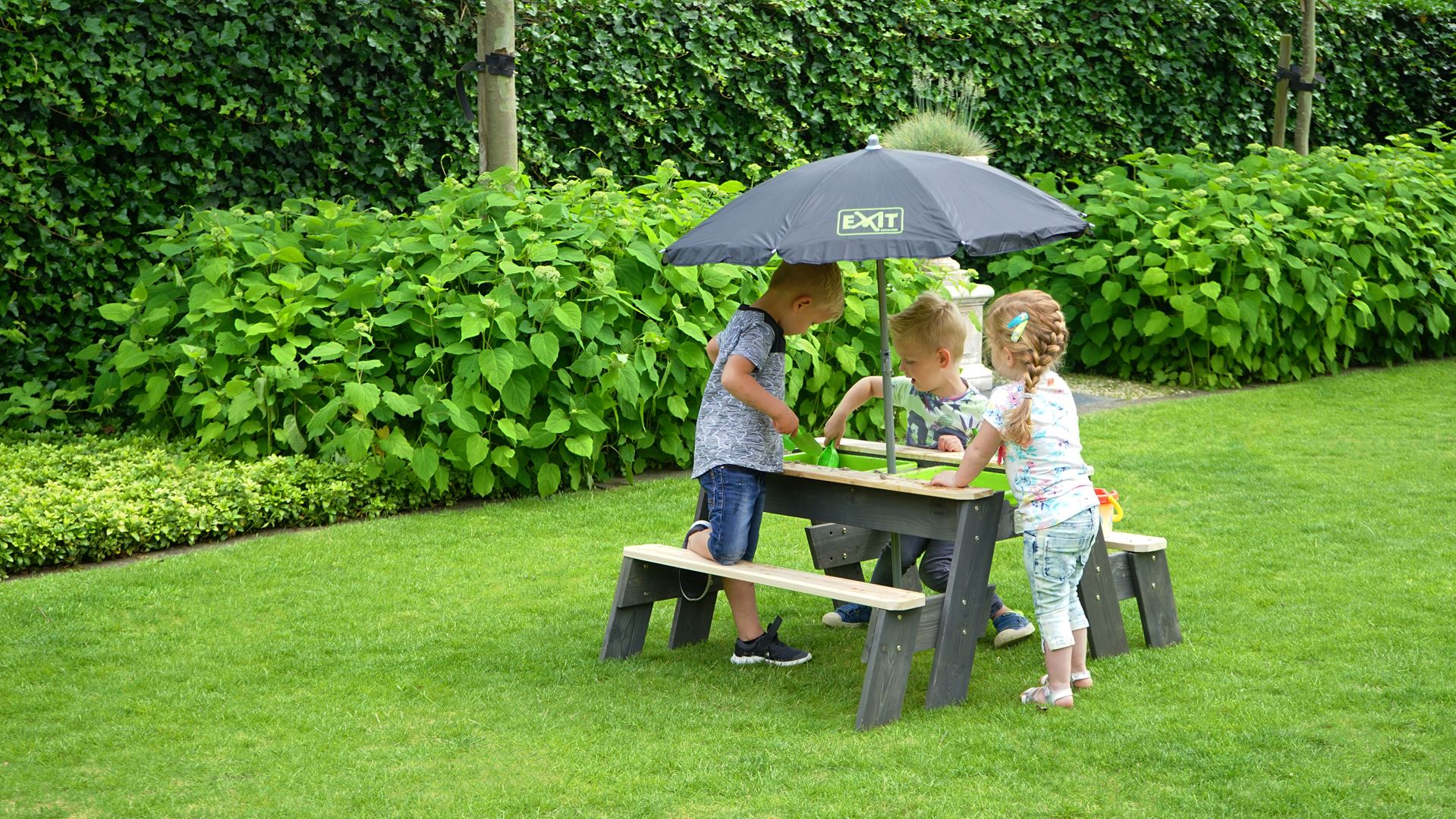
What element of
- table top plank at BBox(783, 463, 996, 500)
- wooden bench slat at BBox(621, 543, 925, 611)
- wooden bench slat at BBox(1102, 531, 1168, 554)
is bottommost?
wooden bench slat at BBox(621, 543, 925, 611)

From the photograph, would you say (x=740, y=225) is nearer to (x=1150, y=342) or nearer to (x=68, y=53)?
(x=68, y=53)

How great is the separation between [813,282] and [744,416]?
462 millimetres

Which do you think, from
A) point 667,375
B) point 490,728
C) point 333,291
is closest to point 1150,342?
point 667,375

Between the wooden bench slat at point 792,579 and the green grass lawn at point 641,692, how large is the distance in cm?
34

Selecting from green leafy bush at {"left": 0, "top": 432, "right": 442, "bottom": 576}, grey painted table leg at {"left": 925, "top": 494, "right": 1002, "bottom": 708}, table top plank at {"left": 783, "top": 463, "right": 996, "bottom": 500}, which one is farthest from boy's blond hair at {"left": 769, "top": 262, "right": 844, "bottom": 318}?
green leafy bush at {"left": 0, "top": 432, "right": 442, "bottom": 576}

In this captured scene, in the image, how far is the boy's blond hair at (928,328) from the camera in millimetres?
4426

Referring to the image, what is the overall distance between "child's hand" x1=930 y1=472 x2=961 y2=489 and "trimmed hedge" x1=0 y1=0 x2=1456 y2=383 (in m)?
4.45

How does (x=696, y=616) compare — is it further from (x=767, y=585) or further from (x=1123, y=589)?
(x=1123, y=589)

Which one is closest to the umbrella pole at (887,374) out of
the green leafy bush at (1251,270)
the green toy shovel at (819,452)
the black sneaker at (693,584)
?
the green toy shovel at (819,452)

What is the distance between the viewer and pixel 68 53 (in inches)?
285

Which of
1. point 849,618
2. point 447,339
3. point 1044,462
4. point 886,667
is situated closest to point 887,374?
point 1044,462

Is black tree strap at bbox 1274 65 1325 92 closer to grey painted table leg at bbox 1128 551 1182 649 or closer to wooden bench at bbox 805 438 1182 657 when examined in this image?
wooden bench at bbox 805 438 1182 657

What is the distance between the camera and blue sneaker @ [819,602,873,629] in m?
4.82

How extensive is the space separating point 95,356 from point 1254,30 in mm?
10399
